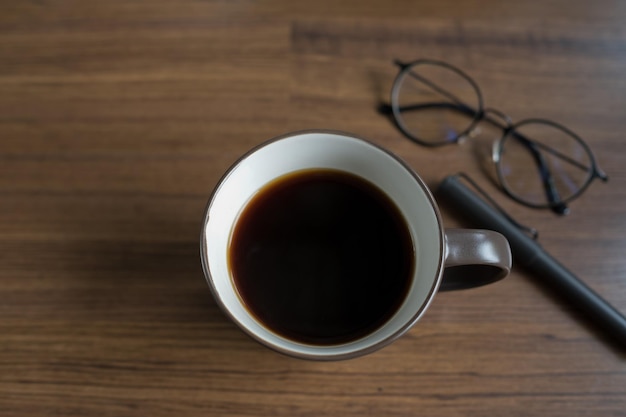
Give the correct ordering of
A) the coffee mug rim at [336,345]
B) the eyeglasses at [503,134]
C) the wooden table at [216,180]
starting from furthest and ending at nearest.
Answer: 1. the eyeglasses at [503,134]
2. the wooden table at [216,180]
3. the coffee mug rim at [336,345]

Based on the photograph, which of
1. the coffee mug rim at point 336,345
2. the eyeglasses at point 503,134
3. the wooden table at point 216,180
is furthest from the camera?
the eyeglasses at point 503,134

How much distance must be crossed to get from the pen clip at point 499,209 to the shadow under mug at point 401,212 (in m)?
0.15

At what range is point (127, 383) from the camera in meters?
0.57

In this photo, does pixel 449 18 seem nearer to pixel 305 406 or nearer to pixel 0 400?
pixel 305 406

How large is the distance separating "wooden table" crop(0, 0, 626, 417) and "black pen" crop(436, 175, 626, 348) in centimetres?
2

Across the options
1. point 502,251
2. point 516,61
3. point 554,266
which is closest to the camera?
point 502,251

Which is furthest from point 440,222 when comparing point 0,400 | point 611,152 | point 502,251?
point 0,400

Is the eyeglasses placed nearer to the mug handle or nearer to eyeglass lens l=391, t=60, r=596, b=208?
eyeglass lens l=391, t=60, r=596, b=208

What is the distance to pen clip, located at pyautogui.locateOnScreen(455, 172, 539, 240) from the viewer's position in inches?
25.6

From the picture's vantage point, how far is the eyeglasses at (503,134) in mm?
687

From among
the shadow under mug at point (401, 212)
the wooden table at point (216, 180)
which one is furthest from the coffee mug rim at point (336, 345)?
the wooden table at point (216, 180)

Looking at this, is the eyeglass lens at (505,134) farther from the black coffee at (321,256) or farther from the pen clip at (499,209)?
the black coffee at (321,256)

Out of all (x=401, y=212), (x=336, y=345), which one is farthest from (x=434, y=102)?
(x=336, y=345)

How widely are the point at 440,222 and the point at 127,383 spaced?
0.38 metres
